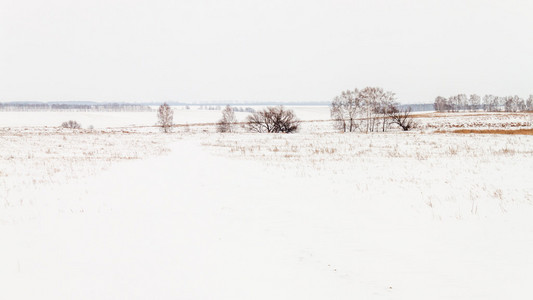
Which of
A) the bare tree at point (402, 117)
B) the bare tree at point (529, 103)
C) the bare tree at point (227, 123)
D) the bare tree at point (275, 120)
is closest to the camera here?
the bare tree at point (275, 120)

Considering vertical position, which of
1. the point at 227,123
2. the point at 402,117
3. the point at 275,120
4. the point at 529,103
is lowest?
the point at 227,123

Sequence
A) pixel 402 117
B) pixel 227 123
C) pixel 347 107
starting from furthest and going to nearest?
pixel 227 123 < pixel 347 107 < pixel 402 117

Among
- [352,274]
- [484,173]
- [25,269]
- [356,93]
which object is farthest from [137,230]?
[356,93]

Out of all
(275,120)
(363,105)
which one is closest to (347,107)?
(363,105)

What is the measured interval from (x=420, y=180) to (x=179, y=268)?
9.98 metres

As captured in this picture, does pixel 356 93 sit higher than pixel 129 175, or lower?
higher

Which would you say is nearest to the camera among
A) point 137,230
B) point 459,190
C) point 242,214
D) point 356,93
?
point 137,230

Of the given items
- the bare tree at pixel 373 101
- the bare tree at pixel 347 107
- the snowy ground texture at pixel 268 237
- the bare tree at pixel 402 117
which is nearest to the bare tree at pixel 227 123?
the bare tree at pixel 347 107

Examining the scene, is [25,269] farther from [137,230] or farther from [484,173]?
[484,173]

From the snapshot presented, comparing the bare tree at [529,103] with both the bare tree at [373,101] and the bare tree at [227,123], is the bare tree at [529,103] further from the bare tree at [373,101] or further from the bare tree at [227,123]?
the bare tree at [227,123]

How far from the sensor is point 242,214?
830 cm

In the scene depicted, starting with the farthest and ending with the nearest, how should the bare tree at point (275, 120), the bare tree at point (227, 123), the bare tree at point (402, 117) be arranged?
1. the bare tree at point (227, 123)
2. the bare tree at point (402, 117)
3. the bare tree at point (275, 120)

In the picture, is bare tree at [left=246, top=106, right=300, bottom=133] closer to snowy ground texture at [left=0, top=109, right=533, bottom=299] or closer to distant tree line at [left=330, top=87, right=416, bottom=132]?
distant tree line at [left=330, top=87, right=416, bottom=132]

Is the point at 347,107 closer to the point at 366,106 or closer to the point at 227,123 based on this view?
the point at 366,106
